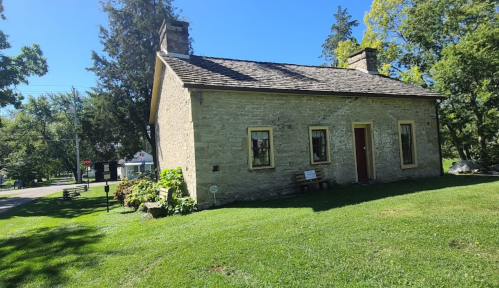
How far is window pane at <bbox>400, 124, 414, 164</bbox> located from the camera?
1230 centimetres

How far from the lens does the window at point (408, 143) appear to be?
12.3 meters

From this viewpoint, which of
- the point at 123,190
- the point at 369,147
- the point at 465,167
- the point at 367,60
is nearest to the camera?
the point at 369,147

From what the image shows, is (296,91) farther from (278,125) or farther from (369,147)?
(369,147)

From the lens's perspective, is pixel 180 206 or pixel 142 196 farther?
pixel 142 196

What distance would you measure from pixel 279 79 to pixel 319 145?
301 centimetres

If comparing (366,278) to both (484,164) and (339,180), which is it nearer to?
(339,180)

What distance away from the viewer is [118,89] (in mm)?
20984

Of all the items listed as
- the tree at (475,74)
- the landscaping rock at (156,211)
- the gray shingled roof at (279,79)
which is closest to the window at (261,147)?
the gray shingled roof at (279,79)

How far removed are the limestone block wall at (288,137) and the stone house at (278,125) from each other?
34 mm

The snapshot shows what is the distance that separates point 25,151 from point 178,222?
42.3 metres

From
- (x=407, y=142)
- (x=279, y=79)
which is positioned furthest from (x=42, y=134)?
(x=407, y=142)

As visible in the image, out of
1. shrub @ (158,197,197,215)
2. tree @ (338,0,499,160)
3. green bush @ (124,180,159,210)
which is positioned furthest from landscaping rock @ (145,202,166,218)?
tree @ (338,0,499,160)

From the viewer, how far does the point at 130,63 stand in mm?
20750

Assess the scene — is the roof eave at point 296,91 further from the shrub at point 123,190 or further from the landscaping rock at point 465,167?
the shrub at point 123,190
